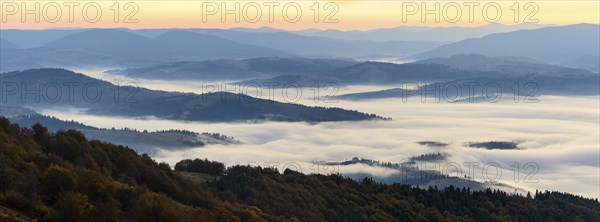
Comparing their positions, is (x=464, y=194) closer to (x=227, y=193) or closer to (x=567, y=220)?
(x=567, y=220)

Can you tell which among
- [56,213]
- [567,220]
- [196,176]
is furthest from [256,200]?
[567,220]

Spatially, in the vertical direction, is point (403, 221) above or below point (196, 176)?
below

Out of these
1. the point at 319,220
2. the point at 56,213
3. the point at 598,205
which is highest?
the point at 56,213

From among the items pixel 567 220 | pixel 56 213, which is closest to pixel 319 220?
pixel 56 213

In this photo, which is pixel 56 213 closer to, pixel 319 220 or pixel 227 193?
pixel 227 193

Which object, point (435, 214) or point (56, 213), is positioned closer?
point (56, 213)

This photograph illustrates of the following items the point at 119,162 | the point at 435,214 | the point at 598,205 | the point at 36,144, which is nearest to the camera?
the point at 36,144

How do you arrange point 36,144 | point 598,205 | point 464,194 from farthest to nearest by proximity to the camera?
point 598,205
point 464,194
point 36,144
